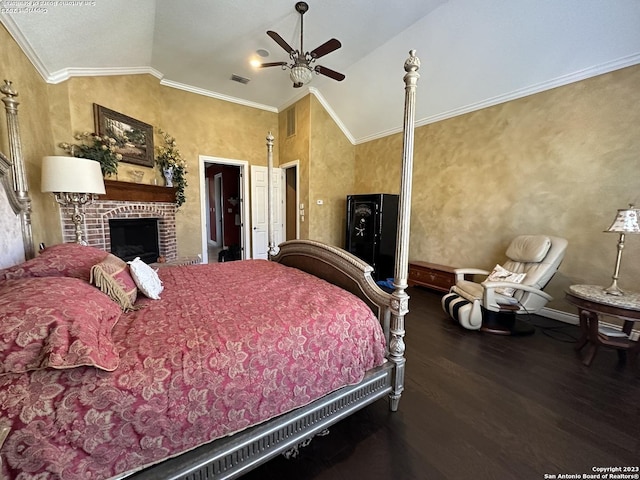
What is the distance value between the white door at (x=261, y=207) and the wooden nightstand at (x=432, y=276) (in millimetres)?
2995

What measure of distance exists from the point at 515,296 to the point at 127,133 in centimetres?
536

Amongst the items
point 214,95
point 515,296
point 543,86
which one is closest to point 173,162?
point 214,95

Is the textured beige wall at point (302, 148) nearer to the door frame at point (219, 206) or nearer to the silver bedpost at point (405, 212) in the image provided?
the door frame at point (219, 206)

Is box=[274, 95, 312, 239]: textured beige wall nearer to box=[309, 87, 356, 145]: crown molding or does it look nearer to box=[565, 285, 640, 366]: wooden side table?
box=[309, 87, 356, 145]: crown molding

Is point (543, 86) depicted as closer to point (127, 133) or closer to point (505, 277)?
point (505, 277)

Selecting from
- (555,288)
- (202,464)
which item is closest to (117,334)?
(202,464)

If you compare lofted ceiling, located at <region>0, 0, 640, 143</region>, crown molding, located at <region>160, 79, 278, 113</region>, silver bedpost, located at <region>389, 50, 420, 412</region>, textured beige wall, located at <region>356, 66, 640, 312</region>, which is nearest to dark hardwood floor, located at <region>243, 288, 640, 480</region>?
silver bedpost, located at <region>389, 50, 420, 412</region>

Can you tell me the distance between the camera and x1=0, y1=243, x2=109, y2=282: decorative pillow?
4.50 feet

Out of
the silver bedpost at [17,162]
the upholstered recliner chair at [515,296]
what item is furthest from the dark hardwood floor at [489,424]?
the silver bedpost at [17,162]

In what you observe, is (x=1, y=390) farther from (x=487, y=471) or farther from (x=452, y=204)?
(x=452, y=204)

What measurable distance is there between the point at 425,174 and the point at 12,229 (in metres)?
4.86

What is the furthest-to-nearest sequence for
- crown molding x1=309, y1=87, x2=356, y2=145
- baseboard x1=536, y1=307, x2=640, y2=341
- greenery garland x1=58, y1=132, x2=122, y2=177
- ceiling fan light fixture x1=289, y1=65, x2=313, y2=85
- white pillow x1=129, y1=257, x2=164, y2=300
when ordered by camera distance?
crown molding x1=309, y1=87, x2=356, y2=145
greenery garland x1=58, y1=132, x2=122, y2=177
baseboard x1=536, y1=307, x2=640, y2=341
ceiling fan light fixture x1=289, y1=65, x2=313, y2=85
white pillow x1=129, y1=257, x2=164, y2=300

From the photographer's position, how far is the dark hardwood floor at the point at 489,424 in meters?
1.32

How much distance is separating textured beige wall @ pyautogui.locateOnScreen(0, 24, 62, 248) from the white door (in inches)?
122
